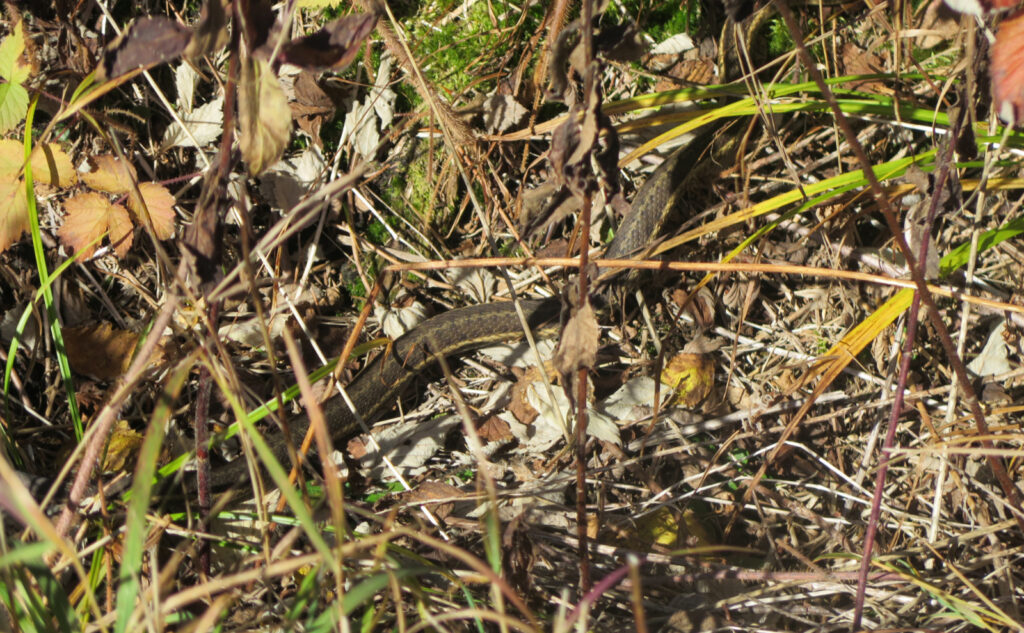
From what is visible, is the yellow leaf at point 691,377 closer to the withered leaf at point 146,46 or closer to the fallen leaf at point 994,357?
the fallen leaf at point 994,357

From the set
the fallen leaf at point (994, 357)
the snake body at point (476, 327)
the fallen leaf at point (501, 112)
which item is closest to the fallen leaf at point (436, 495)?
the snake body at point (476, 327)

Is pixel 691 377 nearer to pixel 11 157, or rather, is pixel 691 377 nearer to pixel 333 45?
pixel 333 45

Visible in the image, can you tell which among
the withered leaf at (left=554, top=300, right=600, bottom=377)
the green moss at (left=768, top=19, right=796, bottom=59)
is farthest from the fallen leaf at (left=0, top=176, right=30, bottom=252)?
the green moss at (left=768, top=19, right=796, bottom=59)

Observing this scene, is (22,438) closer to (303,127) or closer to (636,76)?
(303,127)

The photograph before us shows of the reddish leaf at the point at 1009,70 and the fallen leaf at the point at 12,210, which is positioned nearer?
the reddish leaf at the point at 1009,70

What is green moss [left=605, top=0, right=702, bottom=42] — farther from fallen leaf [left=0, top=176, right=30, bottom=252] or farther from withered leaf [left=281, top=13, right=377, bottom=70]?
fallen leaf [left=0, top=176, right=30, bottom=252]
